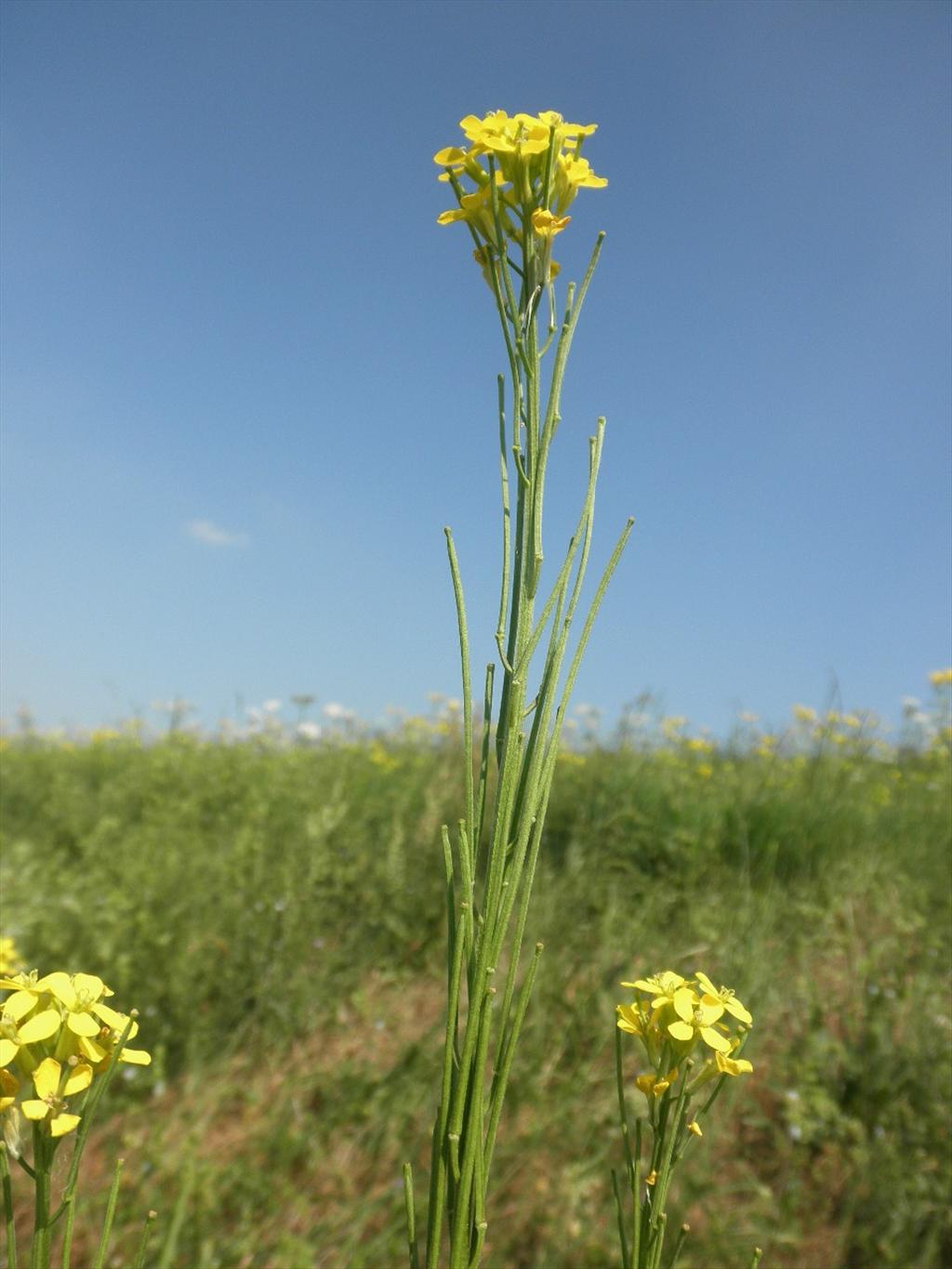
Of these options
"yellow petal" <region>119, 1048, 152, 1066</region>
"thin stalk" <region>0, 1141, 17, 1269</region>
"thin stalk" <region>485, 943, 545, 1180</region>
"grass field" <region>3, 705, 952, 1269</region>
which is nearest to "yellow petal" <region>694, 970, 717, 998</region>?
"thin stalk" <region>485, 943, 545, 1180</region>

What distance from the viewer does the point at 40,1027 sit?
2.77ft

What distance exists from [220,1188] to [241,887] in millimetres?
1243

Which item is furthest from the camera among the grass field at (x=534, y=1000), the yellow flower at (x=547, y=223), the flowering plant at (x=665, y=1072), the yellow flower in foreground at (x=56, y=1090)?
the grass field at (x=534, y=1000)

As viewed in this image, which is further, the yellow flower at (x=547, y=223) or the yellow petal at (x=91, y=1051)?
the yellow flower at (x=547, y=223)

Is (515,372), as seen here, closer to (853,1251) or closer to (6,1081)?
(6,1081)

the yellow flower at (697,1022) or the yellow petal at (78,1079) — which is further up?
the yellow flower at (697,1022)

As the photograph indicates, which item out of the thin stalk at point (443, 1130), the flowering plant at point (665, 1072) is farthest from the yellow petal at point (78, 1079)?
the flowering plant at point (665, 1072)

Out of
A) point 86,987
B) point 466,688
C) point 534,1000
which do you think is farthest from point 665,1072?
point 534,1000

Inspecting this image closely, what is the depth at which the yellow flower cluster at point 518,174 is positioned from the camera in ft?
3.53

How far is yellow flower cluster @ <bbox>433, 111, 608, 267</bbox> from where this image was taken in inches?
42.4

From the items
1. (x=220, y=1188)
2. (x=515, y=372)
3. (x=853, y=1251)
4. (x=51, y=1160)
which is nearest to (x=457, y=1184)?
(x=51, y=1160)

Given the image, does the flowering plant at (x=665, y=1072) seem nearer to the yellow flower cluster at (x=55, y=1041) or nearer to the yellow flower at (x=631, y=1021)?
the yellow flower at (x=631, y=1021)

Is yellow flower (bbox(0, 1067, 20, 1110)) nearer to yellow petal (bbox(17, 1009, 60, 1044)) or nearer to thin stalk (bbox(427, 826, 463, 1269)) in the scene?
yellow petal (bbox(17, 1009, 60, 1044))

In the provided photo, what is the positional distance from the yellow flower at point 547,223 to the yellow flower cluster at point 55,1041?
3.09 ft
